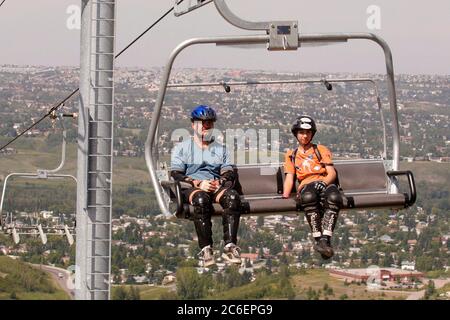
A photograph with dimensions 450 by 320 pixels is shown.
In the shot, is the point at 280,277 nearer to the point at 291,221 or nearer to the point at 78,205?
the point at 291,221

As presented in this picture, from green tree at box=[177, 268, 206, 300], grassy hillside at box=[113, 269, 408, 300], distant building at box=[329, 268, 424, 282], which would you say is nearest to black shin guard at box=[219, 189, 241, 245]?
green tree at box=[177, 268, 206, 300]

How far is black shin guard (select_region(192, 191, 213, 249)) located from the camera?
11398mm

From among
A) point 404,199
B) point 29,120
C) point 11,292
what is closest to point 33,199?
point 29,120

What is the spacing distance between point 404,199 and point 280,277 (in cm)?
3043

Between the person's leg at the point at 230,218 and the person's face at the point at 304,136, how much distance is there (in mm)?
770

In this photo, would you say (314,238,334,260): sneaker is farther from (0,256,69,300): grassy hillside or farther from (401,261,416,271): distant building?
(401,261,416,271): distant building

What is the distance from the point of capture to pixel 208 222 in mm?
11453

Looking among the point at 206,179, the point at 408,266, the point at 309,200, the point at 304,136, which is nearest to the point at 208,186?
the point at 206,179

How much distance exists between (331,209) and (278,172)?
3.95ft

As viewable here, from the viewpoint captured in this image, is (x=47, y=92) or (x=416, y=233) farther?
(x=47, y=92)

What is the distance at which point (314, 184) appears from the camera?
39.2 ft

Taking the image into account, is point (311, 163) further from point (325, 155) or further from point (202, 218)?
point (202, 218)
